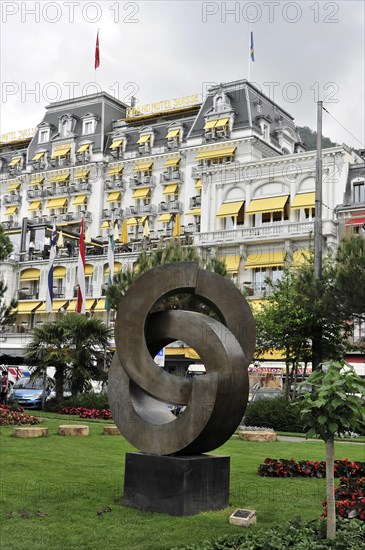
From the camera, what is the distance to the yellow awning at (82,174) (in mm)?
60000

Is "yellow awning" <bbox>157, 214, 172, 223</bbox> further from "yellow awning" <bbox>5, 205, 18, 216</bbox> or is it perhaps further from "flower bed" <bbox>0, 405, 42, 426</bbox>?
"flower bed" <bbox>0, 405, 42, 426</bbox>

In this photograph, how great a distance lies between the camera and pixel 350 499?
1015cm

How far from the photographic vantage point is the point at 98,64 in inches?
2029

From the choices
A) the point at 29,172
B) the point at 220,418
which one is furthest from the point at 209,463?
the point at 29,172

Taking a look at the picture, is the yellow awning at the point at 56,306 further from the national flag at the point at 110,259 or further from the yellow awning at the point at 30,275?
the national flag at the point at 110,259

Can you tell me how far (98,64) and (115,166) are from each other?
10.1 metres

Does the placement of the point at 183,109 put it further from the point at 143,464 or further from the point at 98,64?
the point at 143,464

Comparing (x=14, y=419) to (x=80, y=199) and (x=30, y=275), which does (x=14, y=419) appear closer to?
(x=30, y=275)

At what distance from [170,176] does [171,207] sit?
2.76m

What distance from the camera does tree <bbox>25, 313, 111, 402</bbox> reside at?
1199 inches

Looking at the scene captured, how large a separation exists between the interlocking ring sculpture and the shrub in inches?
528

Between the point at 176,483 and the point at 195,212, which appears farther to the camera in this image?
the point at 195,212

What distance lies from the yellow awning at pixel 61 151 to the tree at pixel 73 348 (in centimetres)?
A: 3337

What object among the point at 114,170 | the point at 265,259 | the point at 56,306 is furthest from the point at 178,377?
the point at 114,170
